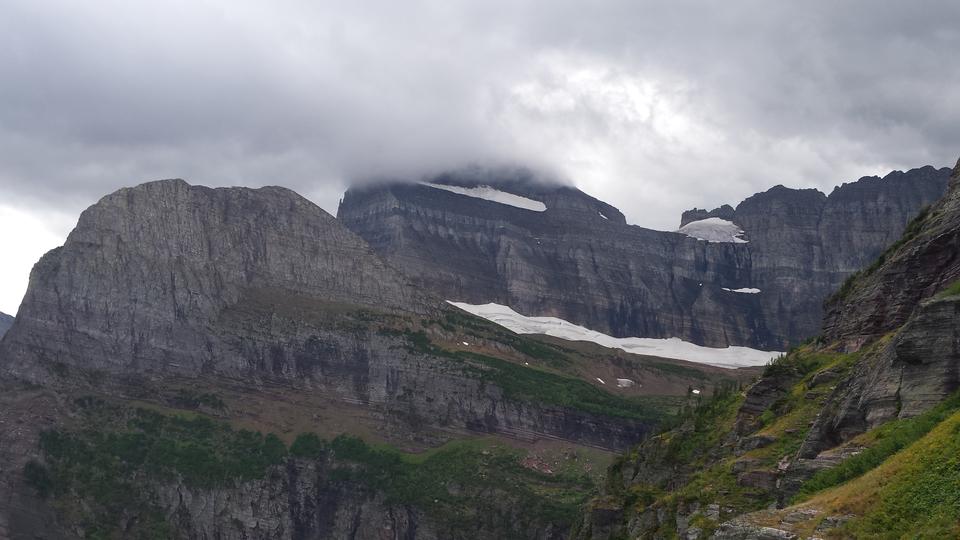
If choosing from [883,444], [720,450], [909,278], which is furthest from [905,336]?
[720,450]

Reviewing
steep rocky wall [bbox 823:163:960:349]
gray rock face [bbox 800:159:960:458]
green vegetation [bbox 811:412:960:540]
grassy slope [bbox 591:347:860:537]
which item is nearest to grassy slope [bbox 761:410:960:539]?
green vegetation [bbox 811:412:960:540]

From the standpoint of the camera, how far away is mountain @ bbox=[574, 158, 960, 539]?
40.2m

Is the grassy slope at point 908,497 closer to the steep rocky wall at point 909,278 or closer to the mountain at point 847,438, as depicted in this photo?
the mountain at point 847,438

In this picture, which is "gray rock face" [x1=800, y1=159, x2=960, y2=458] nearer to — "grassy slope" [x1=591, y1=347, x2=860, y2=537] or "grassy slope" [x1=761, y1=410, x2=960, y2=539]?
"grassy slope" [x1=591, y1=347, x2=860, y2=537]

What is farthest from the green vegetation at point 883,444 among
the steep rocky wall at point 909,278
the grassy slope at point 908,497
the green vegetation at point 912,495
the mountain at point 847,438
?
the steep rocky wall at point 909,278

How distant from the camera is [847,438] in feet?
178

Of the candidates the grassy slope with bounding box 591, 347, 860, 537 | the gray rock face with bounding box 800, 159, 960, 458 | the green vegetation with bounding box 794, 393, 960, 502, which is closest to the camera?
the green vegetation with bounding box 794, 393, 960, 502

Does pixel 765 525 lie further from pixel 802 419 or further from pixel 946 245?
pixel 946 245

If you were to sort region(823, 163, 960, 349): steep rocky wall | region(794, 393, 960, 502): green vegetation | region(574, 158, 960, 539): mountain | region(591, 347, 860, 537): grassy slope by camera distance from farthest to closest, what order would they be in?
region(823, 163, 960, 349): steep rocky wall → region(591, 347, 860, 537): grassy slope → region(794, 393, 960, 502): green vegetation → region(574, 158, 960, 539): mountain

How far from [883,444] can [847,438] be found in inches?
295

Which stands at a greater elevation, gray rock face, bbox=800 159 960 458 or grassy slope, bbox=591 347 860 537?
gray rock face, bbox=800 159 960 458

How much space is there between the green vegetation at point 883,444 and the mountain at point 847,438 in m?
0.08

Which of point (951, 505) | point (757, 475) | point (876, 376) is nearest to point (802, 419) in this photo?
point (757, 475)

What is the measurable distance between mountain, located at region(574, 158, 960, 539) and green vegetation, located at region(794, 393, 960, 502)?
0.08m
